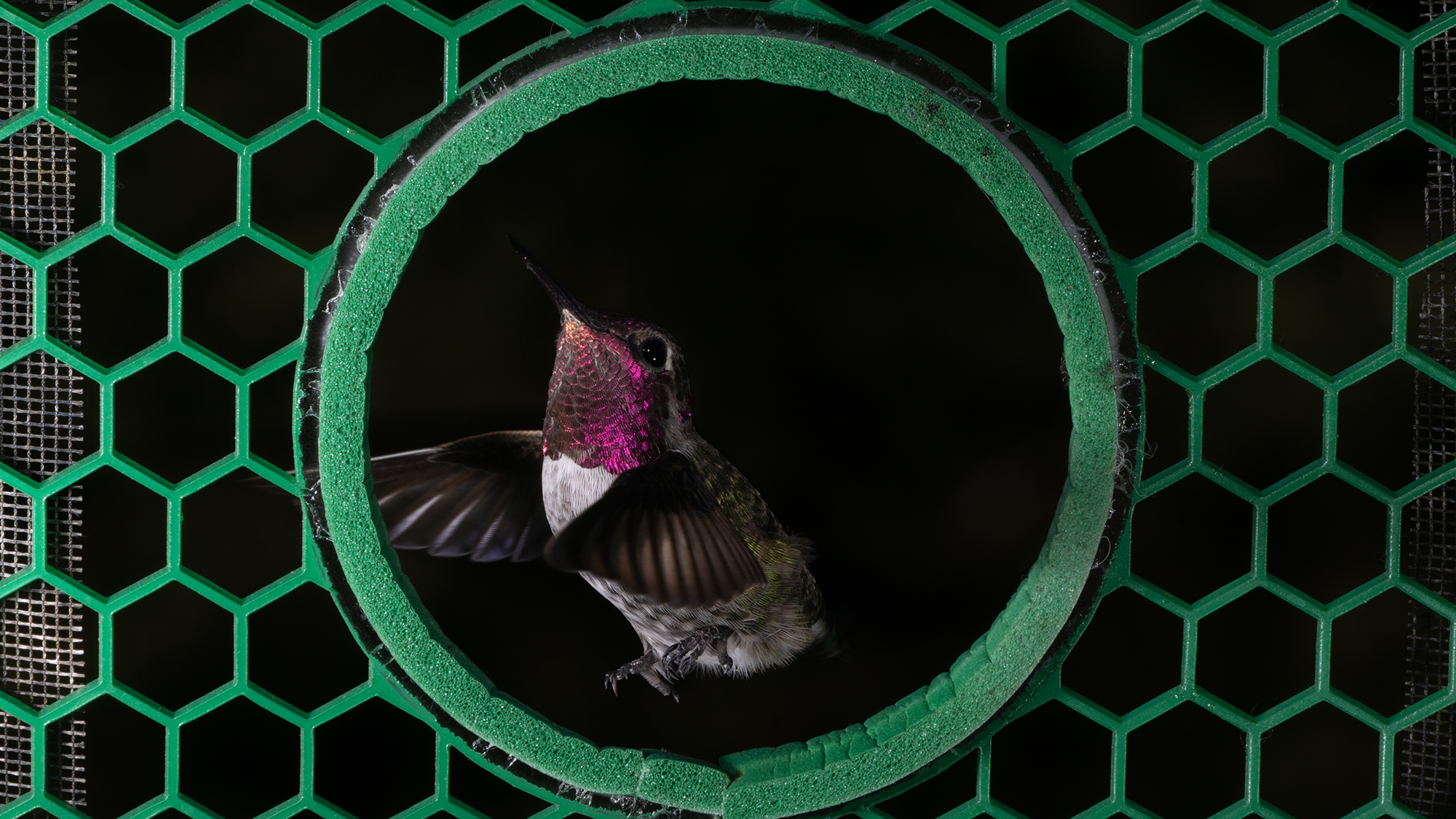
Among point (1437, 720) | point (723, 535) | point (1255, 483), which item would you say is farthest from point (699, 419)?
point (1437, 720)

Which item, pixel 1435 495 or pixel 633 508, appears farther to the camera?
pixel 1435 495

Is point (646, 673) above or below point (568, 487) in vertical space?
below

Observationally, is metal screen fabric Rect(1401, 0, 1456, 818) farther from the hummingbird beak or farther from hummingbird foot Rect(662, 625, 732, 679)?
the hummingbird beak

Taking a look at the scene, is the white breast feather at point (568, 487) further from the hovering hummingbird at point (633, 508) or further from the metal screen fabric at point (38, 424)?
the metal screen fabric at point (38, 424)

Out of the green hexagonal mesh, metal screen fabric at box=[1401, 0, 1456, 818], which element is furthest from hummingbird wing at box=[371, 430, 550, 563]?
metal screen fabric at box=[1401, 0, 1456, 818]

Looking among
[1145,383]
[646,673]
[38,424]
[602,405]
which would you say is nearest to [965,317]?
[1145,383]

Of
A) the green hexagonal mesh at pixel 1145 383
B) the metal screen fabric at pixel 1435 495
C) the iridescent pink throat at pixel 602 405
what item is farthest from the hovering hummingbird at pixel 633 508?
the metal screen fabric at pixel 1435 495

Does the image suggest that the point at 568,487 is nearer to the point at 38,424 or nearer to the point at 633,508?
the point at 633,508
